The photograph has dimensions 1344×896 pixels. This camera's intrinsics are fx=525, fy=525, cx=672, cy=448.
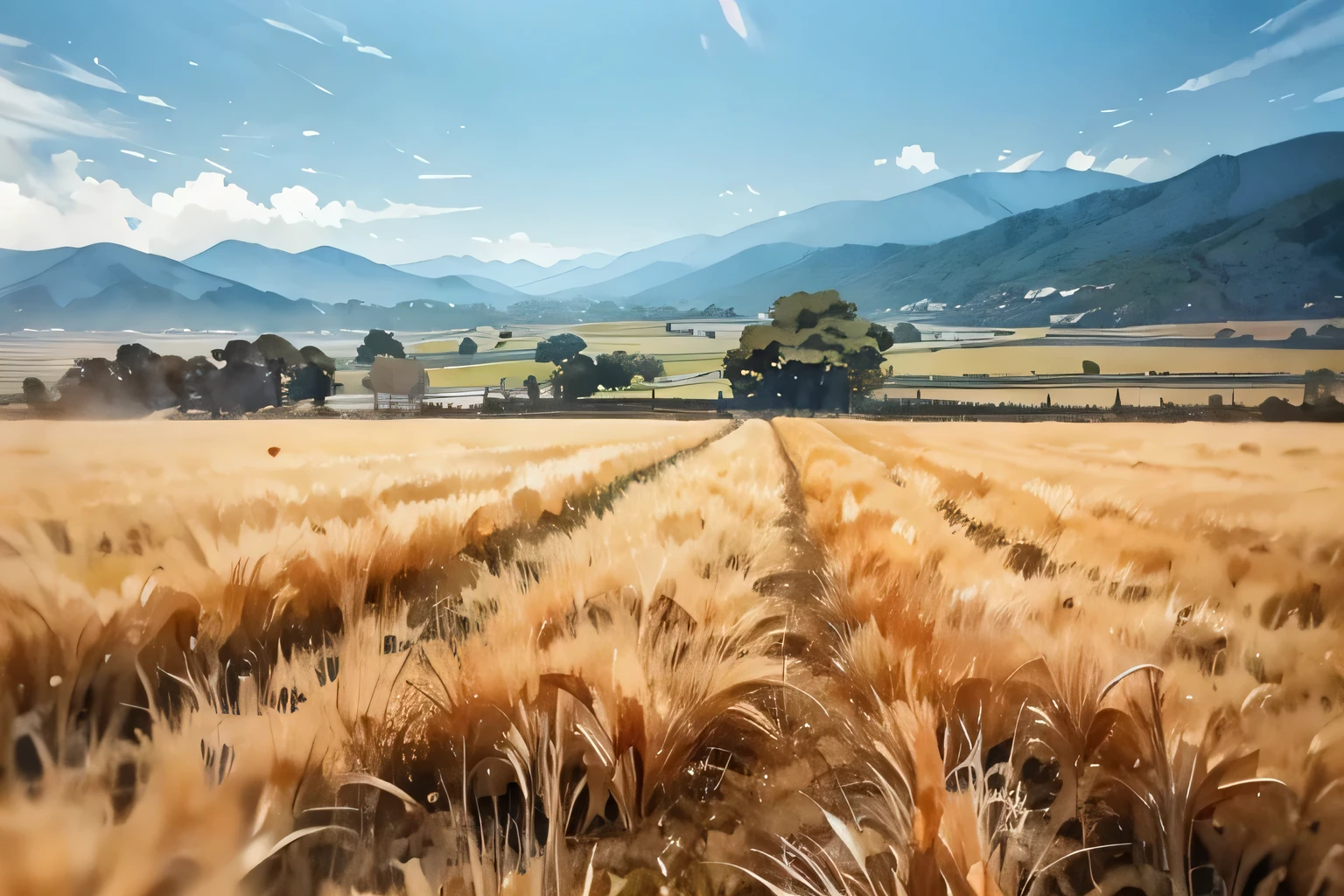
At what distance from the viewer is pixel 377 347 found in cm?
605

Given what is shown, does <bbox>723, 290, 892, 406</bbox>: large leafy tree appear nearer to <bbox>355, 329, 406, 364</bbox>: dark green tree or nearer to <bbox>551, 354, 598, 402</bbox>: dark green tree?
<bbox>551, 354, 598, 402</bbox>: dark green tree

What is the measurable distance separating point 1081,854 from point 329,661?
1560 mm

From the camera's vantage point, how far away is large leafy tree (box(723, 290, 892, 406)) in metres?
8.56

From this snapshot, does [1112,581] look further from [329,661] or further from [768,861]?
[329,661]

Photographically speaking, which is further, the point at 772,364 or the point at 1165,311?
the point at 772,364

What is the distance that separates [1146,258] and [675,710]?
1026 centimetres

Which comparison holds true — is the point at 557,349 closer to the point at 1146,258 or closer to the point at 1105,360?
the point at 1105,360

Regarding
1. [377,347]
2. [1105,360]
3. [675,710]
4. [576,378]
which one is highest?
[377,347]

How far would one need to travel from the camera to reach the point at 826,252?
11656 millimetres

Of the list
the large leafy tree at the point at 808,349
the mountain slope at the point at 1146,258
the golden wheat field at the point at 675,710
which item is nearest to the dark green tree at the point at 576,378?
the large leafy tree at the point at 808,349

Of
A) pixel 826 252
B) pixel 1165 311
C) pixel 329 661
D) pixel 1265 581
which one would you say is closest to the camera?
pixel 329 661

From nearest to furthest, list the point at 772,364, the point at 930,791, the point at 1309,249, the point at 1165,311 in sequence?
1. the point at 930,791
2. the point at 1309,249
3. the point at 1165,311
4. the point at 772,364

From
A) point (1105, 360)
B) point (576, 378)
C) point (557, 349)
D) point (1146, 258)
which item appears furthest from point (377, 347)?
point (1146, 258)

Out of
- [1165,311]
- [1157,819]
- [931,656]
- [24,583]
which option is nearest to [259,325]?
[24,583]
